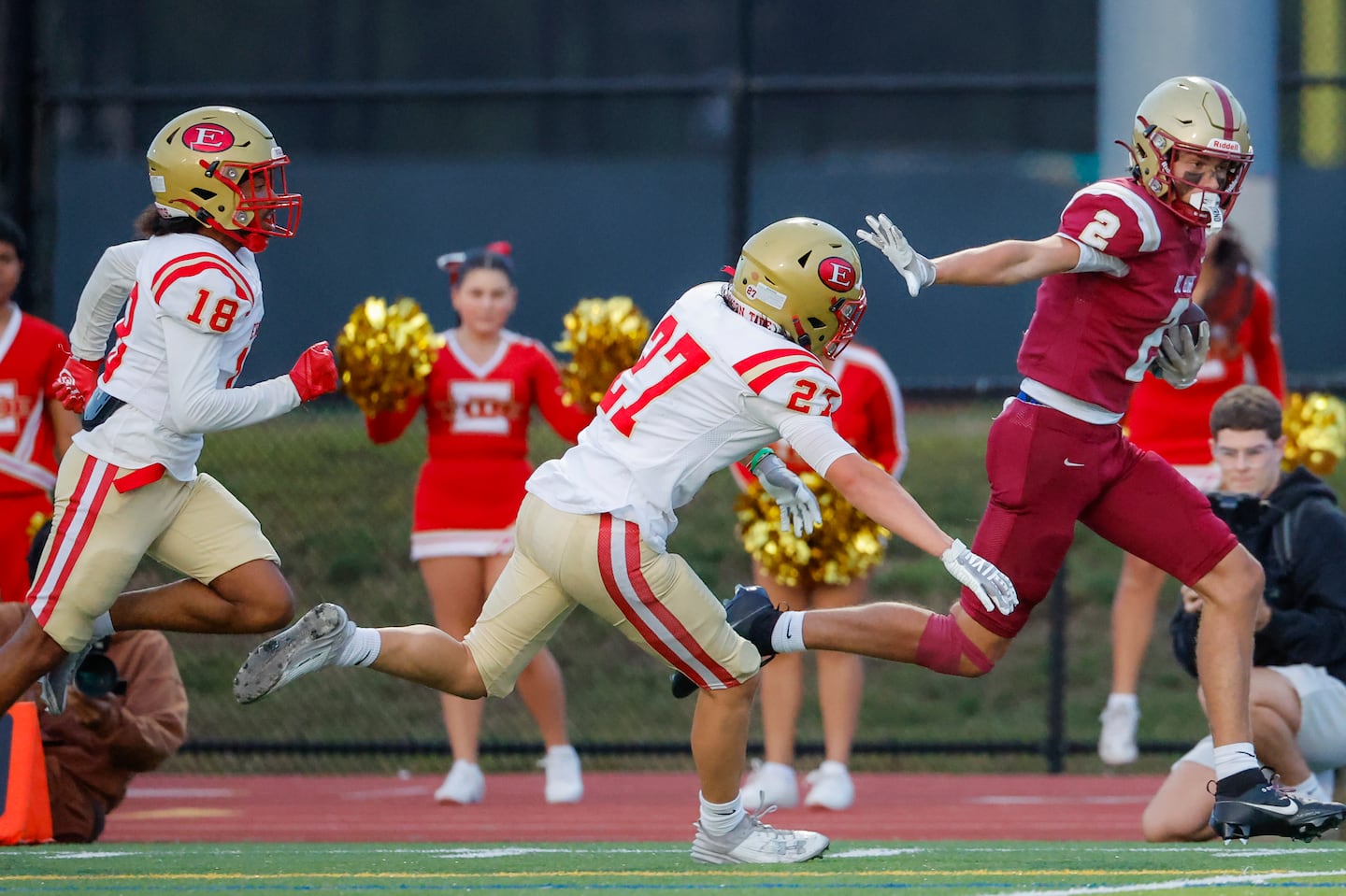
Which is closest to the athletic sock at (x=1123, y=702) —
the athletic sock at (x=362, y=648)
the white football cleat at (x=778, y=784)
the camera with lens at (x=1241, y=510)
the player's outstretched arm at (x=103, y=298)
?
the white football cleat at (x=778, y=784)

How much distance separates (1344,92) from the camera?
1570cm

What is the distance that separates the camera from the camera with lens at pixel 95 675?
6828mm

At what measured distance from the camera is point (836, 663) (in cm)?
820

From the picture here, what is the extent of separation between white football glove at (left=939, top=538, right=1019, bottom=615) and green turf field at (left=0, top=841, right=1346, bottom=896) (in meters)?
0.68

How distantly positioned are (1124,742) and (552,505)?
362cm

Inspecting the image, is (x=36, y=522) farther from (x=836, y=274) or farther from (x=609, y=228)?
(x=609, y=228)

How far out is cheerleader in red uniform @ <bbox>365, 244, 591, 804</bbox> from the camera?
8.44m

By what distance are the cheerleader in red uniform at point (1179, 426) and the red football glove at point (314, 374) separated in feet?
12.1

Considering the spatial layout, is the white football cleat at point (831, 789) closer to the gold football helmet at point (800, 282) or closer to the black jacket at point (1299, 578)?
the black jacket at point (1299, 578)

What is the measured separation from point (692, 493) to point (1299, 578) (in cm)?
213

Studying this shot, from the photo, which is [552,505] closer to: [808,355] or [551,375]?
[808,355]

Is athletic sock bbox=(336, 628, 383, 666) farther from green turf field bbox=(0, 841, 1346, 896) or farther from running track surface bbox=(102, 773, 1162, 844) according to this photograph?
running track surface bbox=(102, 773, 1162, 844)

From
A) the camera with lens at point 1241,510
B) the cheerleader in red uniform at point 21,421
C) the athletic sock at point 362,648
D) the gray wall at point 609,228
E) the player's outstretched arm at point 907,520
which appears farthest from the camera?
the gray wall at point 609,228

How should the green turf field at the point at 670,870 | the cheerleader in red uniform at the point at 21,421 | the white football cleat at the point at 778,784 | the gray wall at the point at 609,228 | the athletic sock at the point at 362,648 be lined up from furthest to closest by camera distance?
1. the gray wall at the point at 609,228
2. the cheerleader in red uniform at the point at 21,421
3. the white football cleat at the point at 778,784
4. the athletic sock at the point at 362,648
5. the green turf field at the point at 670,870
